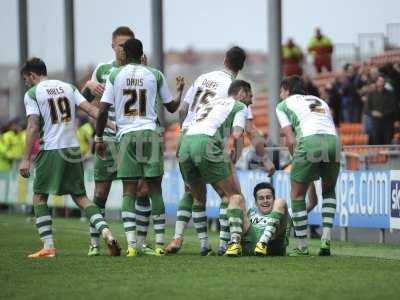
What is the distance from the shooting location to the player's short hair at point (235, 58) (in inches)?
600

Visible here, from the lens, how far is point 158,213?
49.8 ft

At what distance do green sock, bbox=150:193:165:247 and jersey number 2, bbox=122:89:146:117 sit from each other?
95 centimetres

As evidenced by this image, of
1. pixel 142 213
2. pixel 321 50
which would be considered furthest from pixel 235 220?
pixel 321 50

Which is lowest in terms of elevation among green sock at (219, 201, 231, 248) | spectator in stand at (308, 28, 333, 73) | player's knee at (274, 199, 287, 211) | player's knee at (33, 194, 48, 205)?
green sock at (219, 201, 231, 248)

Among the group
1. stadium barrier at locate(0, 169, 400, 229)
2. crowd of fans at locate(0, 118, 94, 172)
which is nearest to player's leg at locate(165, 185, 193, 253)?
stadium barrier at locate(0, 169, 400, 229)

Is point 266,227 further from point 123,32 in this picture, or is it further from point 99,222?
point 123,32

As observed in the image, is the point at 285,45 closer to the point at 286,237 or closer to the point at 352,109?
the point at 352,109

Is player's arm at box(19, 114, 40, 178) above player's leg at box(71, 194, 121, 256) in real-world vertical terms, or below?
above

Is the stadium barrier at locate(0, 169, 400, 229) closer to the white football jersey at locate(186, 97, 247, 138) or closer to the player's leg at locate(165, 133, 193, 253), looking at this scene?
the player's leg at locate(165, 133, 193, 253)

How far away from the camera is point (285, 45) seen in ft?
120

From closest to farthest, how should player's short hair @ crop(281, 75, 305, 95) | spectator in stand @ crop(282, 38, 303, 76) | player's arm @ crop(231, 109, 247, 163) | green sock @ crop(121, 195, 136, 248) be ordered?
player's arm @ crop(231, 109, 247, 163), green sock @ crop(121, 195, 136, 248), player's short hair @ crop(281, 75, 305, 95), spectator in stand @ crop(282, 38, 303, 76)

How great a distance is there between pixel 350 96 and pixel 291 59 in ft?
24.4

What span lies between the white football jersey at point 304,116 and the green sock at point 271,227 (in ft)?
3.10

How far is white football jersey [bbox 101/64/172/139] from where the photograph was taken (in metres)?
14.8
